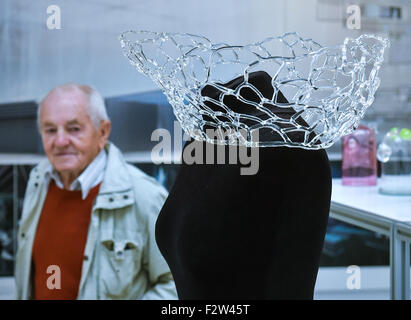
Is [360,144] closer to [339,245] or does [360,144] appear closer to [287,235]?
[339,245]

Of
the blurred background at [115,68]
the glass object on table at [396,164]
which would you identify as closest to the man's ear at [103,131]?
the blurred background at [115,68]

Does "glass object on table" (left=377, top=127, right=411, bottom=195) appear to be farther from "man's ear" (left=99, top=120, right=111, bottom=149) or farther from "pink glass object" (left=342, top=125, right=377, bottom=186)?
"man's ear" (left=99, top=120, right=111, bottom=149)

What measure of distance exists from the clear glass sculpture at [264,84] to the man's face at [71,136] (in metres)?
0.95

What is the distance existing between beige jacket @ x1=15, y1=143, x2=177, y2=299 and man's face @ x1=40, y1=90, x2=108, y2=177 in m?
0.13

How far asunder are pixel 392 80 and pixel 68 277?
144 cm

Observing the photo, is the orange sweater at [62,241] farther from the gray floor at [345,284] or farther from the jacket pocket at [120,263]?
the gray floor at [345,284]

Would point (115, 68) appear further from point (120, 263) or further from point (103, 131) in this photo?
point (120, 263)

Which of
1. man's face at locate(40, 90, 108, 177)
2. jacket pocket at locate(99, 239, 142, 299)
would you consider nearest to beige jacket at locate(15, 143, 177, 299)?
jacket pocket at locate(99, 239, 142, 299)

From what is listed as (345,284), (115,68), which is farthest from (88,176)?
(345,284)

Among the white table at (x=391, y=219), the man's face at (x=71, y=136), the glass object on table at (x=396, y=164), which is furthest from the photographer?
the man's face at (x=71, y=136)

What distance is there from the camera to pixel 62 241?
1.37 meters

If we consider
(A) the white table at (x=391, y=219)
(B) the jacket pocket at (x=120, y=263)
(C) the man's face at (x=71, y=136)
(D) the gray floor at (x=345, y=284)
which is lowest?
(D) the gray floor at (x=345, y=284)

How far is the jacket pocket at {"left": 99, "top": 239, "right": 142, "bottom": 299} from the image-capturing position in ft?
4.34

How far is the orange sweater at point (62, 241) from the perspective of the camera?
1.32 m
